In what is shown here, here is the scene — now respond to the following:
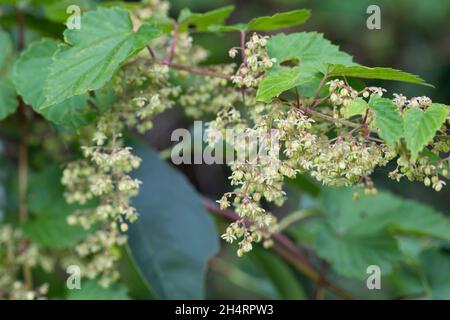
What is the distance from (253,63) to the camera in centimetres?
118

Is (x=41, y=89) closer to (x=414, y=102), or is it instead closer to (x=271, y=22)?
(x=271, y=22)

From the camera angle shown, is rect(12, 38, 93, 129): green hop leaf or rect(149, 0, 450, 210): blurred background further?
rect(149, 0, 450, 210): blurred background

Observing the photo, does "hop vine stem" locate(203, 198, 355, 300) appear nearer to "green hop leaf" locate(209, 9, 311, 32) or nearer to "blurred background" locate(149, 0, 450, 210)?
"green hop leaf" locate(209, 9, 311, 32)

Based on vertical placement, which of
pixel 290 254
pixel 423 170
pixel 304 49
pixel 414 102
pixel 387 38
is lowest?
pixel 290 254

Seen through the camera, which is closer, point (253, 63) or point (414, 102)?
point (414, 102)

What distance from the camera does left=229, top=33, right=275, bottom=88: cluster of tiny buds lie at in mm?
1187

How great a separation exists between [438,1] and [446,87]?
1.89 ft

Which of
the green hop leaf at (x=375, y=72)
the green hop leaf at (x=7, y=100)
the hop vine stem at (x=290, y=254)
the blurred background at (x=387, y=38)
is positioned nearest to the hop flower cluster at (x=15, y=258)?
the green hop leaf at (x=7, y=100)

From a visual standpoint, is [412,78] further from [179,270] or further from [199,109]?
[179,270]

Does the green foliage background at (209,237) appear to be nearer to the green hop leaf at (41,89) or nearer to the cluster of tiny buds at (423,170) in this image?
the green hop leaf at (41,89)

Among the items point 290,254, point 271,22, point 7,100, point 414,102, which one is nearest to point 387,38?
point 290,254

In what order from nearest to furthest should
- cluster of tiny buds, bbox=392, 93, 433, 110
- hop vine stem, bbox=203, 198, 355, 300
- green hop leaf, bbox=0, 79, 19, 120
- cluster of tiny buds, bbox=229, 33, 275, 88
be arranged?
1. cluster of tiny buds, bbox=392, 93, 433, 110
2. cluster of tiny buds, bbox=229, 33, 275, 88
3. green hop leaf, bbox=0, 79, 19, 120
4. hop vine stem, bbox=203, 198, 355, 300

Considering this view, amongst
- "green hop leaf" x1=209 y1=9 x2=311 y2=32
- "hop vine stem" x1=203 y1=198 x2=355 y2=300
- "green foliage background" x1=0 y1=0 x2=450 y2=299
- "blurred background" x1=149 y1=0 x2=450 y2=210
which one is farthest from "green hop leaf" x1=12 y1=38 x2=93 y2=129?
"blurred background" x1=149 y1=0 x2=450 y2=210

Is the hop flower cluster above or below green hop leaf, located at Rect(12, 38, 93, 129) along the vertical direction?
below
